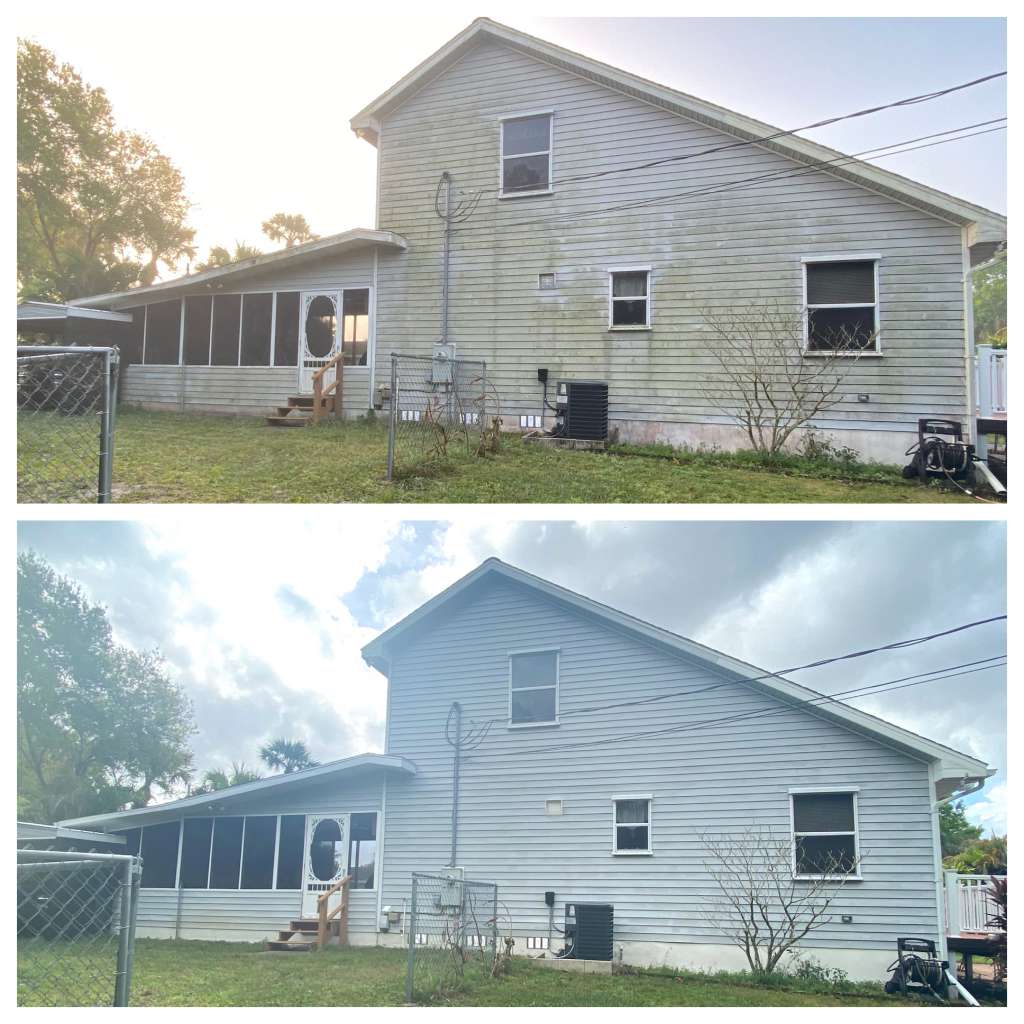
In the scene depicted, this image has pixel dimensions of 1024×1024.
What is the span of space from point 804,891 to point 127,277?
22.5m

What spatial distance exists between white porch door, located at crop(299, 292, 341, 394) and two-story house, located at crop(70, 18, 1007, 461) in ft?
0.11

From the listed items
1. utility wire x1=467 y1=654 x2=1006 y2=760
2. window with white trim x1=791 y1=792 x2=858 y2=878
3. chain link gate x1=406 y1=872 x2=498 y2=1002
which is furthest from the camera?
utility wire x1=467 y1=654 x2=1006 y2=760

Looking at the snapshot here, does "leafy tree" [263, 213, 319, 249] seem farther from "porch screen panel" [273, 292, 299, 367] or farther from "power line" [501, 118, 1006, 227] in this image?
"power line" [501, 118, 1006, 227]

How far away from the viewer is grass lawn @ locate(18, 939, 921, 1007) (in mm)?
7938

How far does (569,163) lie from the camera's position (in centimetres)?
1284

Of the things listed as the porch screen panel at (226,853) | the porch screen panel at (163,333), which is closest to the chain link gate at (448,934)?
the porch screen panel at (226,853)

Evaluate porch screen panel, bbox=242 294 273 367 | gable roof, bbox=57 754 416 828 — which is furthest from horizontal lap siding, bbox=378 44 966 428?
gable roof, bbox=57 754 416 828

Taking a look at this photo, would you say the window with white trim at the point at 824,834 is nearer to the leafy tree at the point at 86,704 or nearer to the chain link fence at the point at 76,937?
the chain link fence at the point at 76,937

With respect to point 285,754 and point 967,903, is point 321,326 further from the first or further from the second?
point 285,754

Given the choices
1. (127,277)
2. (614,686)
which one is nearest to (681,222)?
(614,686)

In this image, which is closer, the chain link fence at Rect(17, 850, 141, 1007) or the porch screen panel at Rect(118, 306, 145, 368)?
the chain link fence at Rect(17, 850, 141, 1007)

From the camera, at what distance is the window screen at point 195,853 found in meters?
13.1
